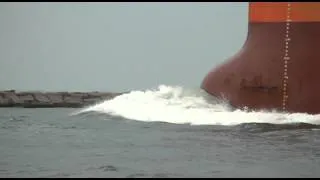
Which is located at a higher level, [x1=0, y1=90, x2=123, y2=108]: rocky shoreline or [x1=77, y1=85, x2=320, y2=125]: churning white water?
[x1=0, y1=90, x2=123, y2=108]: rocky shoreline

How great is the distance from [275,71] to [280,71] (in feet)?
0.37

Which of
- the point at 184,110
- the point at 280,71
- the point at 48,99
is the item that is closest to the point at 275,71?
the point at 280,71

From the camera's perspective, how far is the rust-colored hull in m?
13.2

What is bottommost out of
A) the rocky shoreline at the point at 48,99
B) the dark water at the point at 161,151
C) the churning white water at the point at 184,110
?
the dark water at the point at 161,151

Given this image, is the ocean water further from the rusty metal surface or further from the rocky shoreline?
the rocky shoreline

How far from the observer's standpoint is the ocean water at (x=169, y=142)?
739 centimetres

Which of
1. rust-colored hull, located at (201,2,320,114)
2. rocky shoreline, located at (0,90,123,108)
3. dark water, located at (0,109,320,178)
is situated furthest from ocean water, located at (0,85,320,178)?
rocky shoreline, located at (0,90,123,108)

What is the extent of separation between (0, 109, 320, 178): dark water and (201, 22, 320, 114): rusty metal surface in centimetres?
131

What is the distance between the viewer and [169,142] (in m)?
10.1

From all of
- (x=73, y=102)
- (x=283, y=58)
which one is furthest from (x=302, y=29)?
(x=73, y=102)

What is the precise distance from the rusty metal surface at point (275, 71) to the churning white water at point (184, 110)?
0.29 meters

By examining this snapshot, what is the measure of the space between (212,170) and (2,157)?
10.6 feet

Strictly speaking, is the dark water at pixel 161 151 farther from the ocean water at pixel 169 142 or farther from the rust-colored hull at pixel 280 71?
the rust-colored hull at pixel 280 71

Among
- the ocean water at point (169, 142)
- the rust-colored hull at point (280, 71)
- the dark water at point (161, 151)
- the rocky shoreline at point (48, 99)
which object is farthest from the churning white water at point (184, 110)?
the rocky shoreline at point (48, 99)
